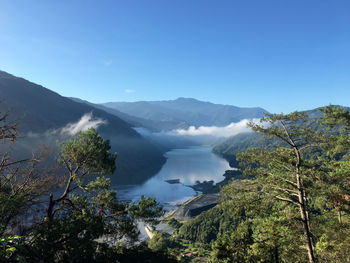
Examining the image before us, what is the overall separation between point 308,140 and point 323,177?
235 centimetres

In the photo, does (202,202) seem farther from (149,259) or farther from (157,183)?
(149,259)

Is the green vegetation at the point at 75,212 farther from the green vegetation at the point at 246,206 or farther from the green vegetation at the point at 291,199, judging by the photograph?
the green vegetation at the point at 291,199

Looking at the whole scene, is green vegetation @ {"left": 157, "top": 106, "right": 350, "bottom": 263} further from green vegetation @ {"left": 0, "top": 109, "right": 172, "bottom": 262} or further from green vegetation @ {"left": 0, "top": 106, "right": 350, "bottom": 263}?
green vegetation @ {"left": 0, "top": 109, "right": 172, "bottom": 262}

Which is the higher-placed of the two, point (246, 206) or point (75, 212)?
point (246, 206)

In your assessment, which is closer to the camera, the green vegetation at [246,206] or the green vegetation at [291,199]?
the green vegetation at [246,206]

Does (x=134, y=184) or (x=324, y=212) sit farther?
(x=134, y=184)

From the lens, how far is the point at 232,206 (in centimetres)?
1257

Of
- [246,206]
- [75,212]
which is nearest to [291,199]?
[246,206]

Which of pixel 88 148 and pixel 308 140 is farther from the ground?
pixel 308 140

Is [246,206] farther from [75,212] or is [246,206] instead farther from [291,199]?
[75,212]

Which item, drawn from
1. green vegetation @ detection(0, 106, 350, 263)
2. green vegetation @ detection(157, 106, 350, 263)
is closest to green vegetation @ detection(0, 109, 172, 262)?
green vegetation @ detection(0, 106, 350, 263)

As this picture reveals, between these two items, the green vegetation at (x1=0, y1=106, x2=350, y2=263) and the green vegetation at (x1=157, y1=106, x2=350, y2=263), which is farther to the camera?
the green vegetation at (x1=157, y1=106, x2=350, y2=263)

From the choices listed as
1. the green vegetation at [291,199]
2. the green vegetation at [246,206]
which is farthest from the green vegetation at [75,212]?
the green vegetation at [291,199]

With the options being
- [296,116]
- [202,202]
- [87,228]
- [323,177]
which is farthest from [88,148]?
[202,202]
